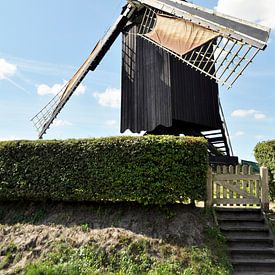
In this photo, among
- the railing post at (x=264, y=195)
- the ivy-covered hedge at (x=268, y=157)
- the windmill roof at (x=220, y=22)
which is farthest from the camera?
the windmill roof at (x=220, y=22)

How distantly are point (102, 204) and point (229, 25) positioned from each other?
19.8ft

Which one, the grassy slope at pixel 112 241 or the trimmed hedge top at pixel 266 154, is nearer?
the grassy slope at pixel 112 241

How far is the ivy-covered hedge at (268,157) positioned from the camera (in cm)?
925

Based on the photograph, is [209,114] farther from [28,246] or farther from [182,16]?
[28,246]

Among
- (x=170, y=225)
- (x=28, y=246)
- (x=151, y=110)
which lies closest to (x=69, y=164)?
(x=28, y=246)

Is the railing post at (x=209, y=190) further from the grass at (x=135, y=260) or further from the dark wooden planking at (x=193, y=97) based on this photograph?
the dark wooden planking at (x=193, y=97)

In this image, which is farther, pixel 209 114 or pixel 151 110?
pixel 209 114

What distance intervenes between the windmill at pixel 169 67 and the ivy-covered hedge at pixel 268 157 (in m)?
2.04

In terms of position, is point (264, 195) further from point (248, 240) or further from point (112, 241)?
point (112, 241)

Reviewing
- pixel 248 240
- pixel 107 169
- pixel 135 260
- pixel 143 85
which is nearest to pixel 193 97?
pixel 143 85

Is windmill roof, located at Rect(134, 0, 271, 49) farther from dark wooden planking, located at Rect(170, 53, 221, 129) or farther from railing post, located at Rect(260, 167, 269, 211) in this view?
railing post, located at Rect(260, 167, 269, 211)

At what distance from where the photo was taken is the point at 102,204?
8.38 meters

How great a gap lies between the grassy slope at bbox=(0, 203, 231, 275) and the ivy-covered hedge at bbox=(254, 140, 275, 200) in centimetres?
246

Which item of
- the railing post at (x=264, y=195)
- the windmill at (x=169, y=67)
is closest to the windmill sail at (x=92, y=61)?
the windmill at (x=169, y=67)
